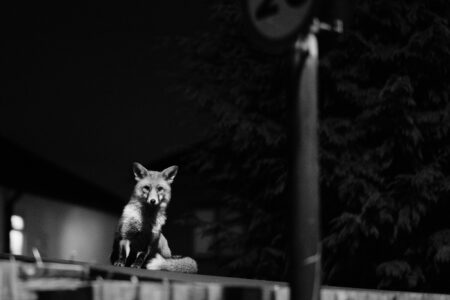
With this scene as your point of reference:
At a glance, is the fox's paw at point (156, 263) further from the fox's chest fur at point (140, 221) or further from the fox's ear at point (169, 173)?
the fox's ear at point (169, 173)

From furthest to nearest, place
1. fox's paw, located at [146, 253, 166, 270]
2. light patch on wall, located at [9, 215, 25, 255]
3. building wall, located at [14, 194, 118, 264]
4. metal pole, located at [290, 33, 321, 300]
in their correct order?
building wall, located at [14, 194, 118, 264] → light patch on wall, located at [9, 215, 25, 255] → fox's paw, located at [146, 253, 166, 270] → metal pole, located at [290, 33, 321, 300]

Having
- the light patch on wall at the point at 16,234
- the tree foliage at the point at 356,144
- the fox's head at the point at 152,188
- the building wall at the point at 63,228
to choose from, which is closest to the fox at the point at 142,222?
the fox's head at the point at 152,188

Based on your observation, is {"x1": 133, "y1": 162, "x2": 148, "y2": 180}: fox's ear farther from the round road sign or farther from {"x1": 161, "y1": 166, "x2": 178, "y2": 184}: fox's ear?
the round road sign

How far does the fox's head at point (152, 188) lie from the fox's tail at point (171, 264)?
17.2 inches

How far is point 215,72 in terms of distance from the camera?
10352 mm

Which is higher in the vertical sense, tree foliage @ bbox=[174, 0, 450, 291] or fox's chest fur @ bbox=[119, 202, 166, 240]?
tree foliage @ bbox=[174, 0, 450, 291]

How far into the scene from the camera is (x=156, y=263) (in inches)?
194

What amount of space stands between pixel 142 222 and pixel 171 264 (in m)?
0.44

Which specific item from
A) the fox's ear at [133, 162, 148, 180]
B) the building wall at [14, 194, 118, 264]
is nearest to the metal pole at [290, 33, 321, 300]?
the fox's ear at [133, 162, 148, 180]

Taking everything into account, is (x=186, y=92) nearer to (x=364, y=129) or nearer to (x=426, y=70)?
(x=364, y=129)

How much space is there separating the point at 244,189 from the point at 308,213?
25.3 feet

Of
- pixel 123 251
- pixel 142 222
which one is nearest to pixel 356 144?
pixel 142 222

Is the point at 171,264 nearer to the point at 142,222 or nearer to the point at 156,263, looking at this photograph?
the point at 156,263

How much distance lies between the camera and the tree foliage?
8812 millimetres
